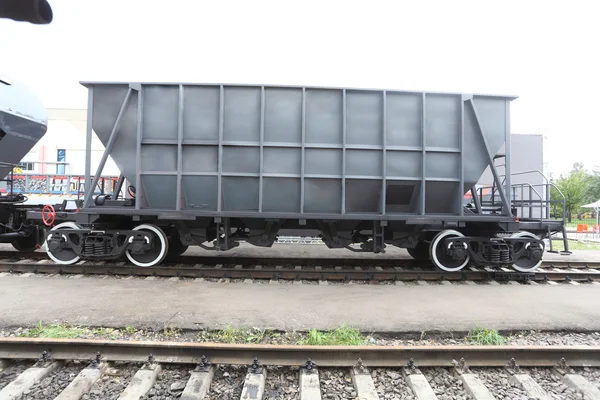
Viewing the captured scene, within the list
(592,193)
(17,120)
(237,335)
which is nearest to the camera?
(237,335)

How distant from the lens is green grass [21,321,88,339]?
11.0ft

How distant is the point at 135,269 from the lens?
5.95 meters

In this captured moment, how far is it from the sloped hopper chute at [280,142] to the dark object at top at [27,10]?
159 inches

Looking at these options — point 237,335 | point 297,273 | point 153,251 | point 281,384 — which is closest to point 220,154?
point 153,251

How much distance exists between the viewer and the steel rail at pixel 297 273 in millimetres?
5840

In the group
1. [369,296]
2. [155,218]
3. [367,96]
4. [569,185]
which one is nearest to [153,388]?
[369,296]

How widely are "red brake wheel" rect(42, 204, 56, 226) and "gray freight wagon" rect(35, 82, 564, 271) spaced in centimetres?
15

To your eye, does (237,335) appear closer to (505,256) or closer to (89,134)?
(89,134)

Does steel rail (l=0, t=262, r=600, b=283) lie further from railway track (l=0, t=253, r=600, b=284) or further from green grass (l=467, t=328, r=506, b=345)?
green grass (l=467, t=328, r=506, b=345)

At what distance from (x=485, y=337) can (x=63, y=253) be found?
7274 millimetres

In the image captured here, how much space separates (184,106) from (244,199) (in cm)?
209

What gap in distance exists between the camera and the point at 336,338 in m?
3.36

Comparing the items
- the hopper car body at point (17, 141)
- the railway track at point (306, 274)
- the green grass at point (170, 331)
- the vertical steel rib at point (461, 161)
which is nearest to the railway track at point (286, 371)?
the green grass at point (170, 331)

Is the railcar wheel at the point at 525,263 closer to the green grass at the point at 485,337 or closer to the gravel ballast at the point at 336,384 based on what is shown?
the green grass at the point at 485,337
